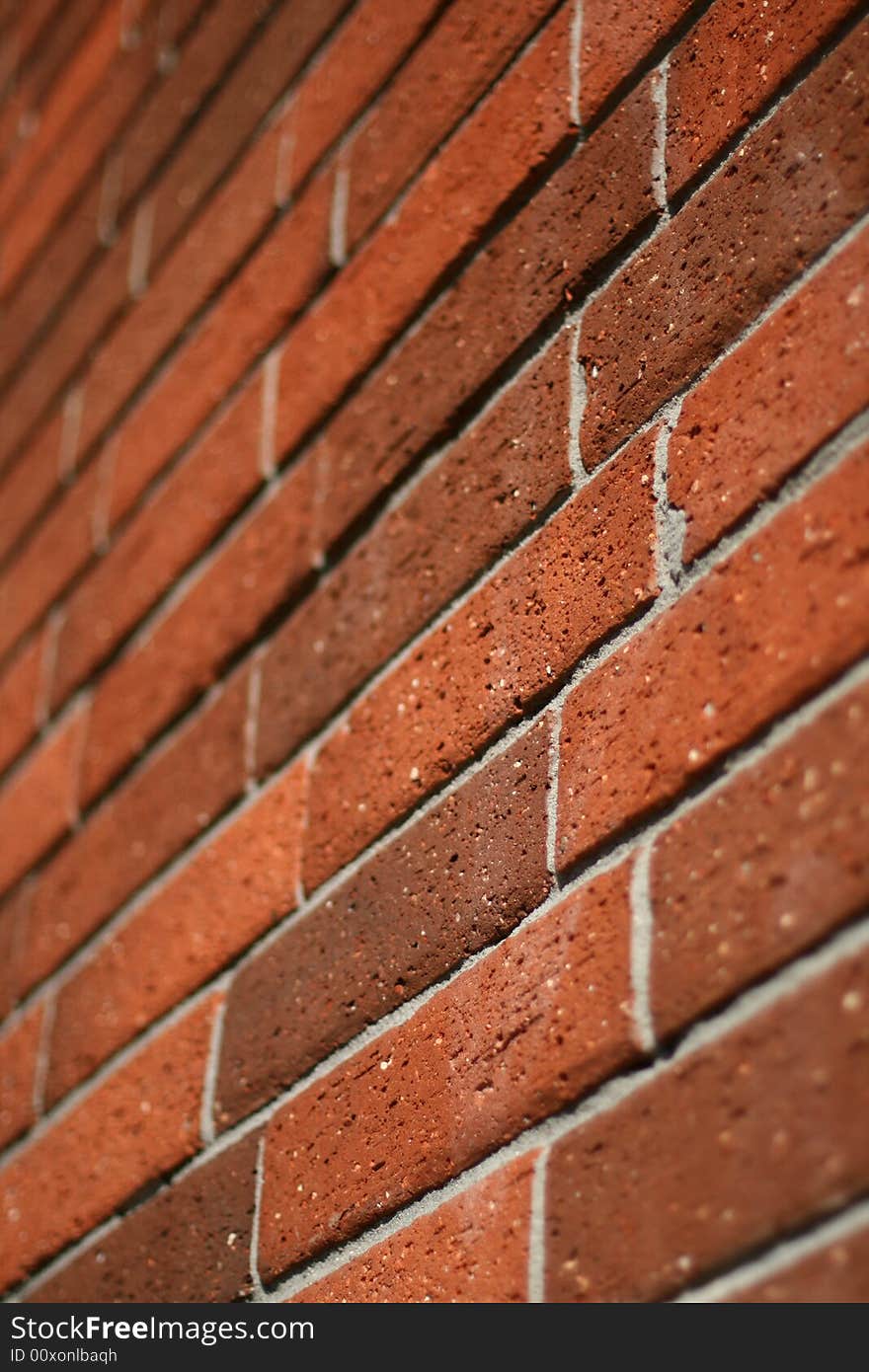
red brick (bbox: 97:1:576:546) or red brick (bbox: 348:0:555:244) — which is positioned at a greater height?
red brick (bbox: 348:0:555:244)

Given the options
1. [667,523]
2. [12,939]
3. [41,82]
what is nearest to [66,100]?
[41,82]

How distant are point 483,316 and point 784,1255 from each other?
497 millimetres

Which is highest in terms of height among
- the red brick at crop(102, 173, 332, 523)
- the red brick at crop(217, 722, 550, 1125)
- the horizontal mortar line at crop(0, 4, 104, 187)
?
the horizontal mortar line at crop(0, 4, 104, 187)

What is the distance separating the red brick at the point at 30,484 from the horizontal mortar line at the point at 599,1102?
787mm

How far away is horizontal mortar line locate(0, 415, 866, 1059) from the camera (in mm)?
520

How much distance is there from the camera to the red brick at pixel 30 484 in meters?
1.24

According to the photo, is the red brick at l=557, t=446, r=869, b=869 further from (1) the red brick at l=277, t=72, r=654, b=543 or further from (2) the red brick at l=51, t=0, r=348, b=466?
(2) the red brick at l=51, t=0, r=348, b=466

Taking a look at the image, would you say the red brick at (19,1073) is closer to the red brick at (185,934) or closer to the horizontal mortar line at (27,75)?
the red brick at (185,934)

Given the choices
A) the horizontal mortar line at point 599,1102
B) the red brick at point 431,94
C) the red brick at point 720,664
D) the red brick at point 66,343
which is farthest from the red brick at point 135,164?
the horizontal mortar line at point 599,1102

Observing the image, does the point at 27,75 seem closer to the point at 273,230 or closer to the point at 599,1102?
the point at 273,230

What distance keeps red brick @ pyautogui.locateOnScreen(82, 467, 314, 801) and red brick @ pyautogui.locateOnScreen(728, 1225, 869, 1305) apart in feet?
1.69

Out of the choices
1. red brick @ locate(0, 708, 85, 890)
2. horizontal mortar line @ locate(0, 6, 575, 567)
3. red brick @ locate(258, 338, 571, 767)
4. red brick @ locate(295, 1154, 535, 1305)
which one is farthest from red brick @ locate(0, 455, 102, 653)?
red brick @ locate(295, 1154, 535, 1305)

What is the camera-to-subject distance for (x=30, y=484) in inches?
50.4
